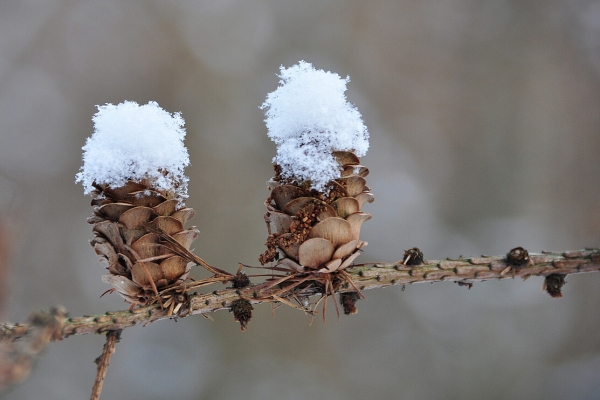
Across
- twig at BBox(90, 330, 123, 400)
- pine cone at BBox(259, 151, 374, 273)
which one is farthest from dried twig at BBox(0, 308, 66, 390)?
pine cone at BBox(259, 151, 374, 273)

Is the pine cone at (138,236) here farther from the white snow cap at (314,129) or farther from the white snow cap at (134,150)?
the white snow cap at (314,129)

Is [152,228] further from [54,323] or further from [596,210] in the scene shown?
[596,210]

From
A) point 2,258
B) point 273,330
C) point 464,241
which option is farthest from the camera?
point 464,241

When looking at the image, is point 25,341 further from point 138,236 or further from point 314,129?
point 314,129

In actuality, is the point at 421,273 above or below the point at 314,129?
below

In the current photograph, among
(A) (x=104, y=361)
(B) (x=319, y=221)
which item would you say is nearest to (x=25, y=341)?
(A) (x=104, y=361)

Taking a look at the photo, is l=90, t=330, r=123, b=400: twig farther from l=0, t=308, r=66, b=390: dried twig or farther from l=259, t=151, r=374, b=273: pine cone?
l=259, t=151, r=374, b=273: pine cone

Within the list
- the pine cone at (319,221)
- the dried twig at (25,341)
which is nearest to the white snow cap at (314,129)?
the pine cone at (319,221)

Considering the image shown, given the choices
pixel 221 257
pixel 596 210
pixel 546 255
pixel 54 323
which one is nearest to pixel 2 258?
pixel 54 323
